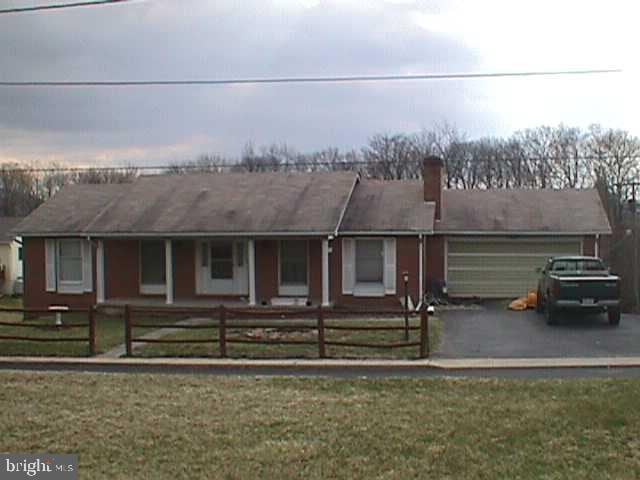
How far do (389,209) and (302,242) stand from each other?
329 cm

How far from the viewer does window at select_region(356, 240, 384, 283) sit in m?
25.0

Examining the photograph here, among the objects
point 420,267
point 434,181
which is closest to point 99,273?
point 420,267

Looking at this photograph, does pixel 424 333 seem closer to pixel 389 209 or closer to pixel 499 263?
pixel 389 209

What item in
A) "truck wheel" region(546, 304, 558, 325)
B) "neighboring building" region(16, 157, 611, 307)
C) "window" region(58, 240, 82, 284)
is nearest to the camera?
"truck wheel" region(546, 304, 558, 325)

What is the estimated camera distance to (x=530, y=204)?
28312 millimetres

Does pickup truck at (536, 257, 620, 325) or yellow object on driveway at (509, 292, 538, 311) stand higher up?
pickup truck at (536, 257, 620, 325)

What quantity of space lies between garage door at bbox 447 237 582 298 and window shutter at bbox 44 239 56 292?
14.2 metres

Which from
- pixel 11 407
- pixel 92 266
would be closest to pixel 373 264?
pixel 92 266

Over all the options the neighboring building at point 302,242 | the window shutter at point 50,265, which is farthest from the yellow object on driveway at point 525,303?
the window shutter at point 50,265

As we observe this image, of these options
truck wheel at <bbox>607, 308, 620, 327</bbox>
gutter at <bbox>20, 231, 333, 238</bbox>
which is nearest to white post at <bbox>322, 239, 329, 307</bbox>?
gutter at <bbox>20, 231, 333, 238</bbox>

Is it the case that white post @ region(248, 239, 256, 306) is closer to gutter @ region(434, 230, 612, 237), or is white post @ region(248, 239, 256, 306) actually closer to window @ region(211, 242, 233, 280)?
window @ region(211, 242, 233, 280)

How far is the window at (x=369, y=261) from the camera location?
81.9 ft

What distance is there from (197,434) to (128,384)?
3757mm

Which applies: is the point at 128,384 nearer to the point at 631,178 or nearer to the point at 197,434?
the point at 197,434
